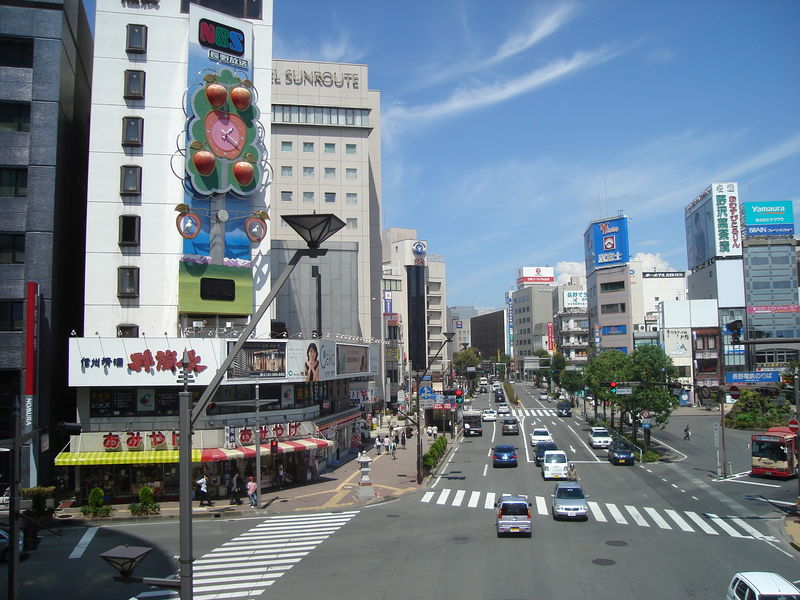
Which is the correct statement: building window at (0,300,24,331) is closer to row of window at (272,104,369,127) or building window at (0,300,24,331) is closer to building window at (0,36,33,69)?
building window at (0,36,33,69)

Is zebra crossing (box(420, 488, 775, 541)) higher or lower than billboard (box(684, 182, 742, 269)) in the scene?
lower

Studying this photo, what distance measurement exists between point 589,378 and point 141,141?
178 ft

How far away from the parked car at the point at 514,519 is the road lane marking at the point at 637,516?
598 centimetres

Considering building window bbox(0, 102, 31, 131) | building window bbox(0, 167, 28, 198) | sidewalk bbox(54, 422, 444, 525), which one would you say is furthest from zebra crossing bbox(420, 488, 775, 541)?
building window bbox(0, 102, 31, 131)

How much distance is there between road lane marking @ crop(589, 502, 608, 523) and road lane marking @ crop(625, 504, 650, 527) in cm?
138

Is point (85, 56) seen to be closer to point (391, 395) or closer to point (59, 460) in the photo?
point (59, 460)

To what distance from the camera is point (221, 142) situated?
1606 inches

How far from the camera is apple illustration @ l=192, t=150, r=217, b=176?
39.7 m

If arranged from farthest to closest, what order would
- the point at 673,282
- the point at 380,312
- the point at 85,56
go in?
1. the point at 673,282
2. the point at 380,312
3. the point at 85,56

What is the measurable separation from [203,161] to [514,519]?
2757 centimetres

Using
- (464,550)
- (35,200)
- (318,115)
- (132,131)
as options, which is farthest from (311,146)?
(464,550)

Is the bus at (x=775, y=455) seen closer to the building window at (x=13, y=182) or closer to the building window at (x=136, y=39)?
the building window at (x=136, y=39)

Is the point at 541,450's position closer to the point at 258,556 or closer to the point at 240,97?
the point at 258,556

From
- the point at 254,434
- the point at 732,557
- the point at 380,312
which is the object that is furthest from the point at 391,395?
the point at 732,557
